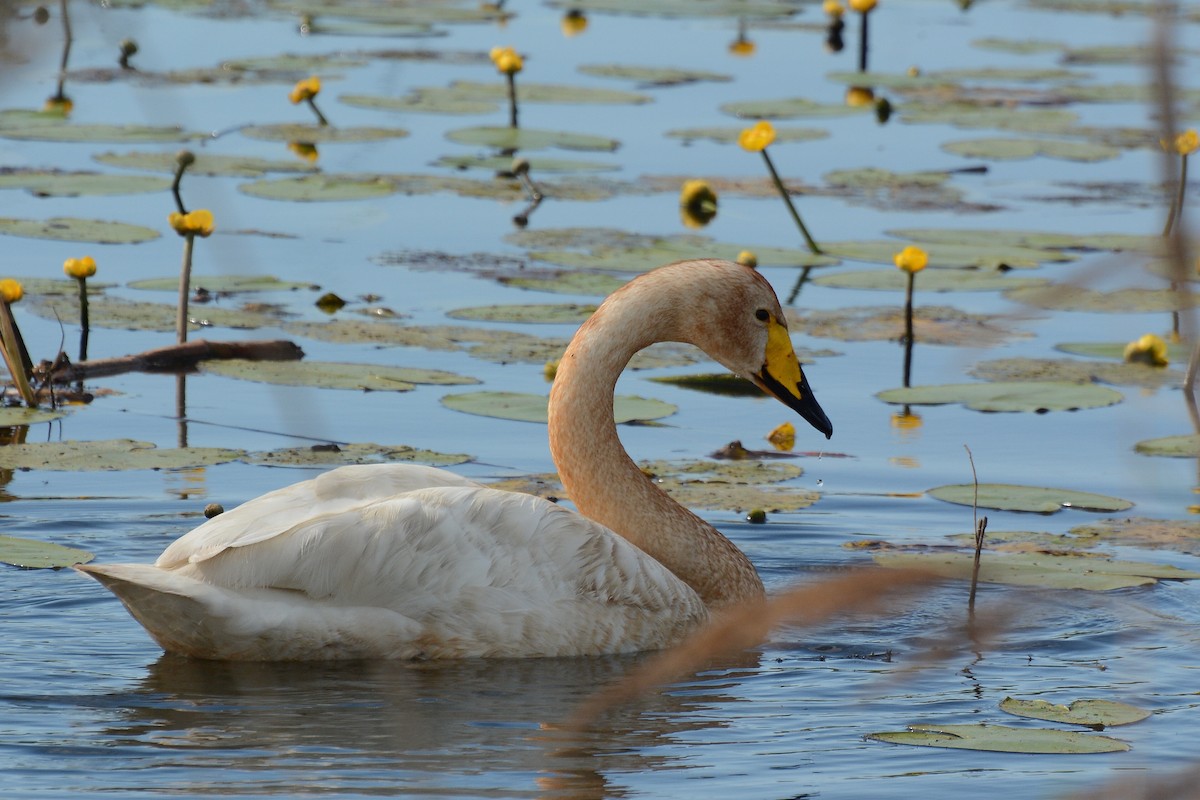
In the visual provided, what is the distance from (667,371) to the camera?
8.45m

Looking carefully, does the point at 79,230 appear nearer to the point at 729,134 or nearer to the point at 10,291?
the point at 10,291

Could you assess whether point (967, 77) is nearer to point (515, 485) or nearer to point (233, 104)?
point (233, 104)

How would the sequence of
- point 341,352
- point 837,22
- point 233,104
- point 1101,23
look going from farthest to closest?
point 1101,23 < point 837,22 < point 233,104 < point 341,352

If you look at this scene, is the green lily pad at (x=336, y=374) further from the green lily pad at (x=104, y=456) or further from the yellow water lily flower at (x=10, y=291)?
the yellow water lily flower at (x=10, y=291)

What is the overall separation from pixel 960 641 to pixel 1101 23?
21.4 meters

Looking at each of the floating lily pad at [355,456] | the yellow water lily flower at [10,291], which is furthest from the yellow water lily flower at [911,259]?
the yellow water lily flower at [10,291]

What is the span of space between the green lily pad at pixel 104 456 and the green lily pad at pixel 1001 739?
301cm

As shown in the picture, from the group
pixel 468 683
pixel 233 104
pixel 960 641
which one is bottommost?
pixel 468 683

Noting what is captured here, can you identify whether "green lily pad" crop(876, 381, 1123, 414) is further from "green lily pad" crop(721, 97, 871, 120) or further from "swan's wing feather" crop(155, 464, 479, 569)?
"green lily pad" crop(721, 97, 871, 120)

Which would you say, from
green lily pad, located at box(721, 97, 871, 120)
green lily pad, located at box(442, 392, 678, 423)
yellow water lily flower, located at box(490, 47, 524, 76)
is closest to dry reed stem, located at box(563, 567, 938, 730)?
green lily pad, located at box(442, 392, 678, 423)

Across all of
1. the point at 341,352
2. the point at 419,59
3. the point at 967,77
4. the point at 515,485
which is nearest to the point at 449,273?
the point at 341,352

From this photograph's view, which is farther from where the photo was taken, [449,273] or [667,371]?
[449,273]

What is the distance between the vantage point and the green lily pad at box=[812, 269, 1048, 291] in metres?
9.58

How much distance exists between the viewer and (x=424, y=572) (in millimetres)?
4758
